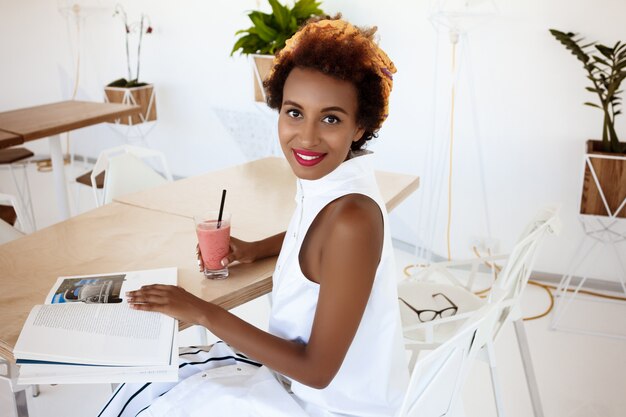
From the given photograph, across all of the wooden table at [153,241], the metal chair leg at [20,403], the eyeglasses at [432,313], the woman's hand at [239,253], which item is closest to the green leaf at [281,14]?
the wooden table at [153,241]

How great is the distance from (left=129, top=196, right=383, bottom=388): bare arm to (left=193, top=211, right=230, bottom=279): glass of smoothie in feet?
0.79

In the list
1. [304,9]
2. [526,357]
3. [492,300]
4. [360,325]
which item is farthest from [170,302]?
[304,9]

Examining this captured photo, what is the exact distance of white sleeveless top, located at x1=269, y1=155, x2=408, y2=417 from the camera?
1232 mm

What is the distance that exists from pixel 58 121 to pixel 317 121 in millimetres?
2505

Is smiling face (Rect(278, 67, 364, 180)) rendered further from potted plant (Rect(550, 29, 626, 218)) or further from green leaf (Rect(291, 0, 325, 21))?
green leaf (Rect(291, 0, 325, 21))

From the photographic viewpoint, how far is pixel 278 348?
3.94 ft

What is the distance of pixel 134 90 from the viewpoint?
4734mm

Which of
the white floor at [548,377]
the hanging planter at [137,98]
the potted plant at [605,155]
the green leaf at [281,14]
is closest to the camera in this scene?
the white floor at [548,377]

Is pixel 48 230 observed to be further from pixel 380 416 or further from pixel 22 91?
pixel 22 91

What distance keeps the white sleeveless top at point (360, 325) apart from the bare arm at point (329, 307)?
0.17 feet

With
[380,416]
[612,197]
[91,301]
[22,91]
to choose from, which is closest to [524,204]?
[612,197]

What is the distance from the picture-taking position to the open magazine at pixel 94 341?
1.10 m

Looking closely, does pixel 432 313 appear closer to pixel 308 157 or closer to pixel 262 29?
pixel 308 157

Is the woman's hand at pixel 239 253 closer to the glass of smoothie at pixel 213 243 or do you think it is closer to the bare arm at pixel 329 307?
the glass of smoothie at pixel 213 243
